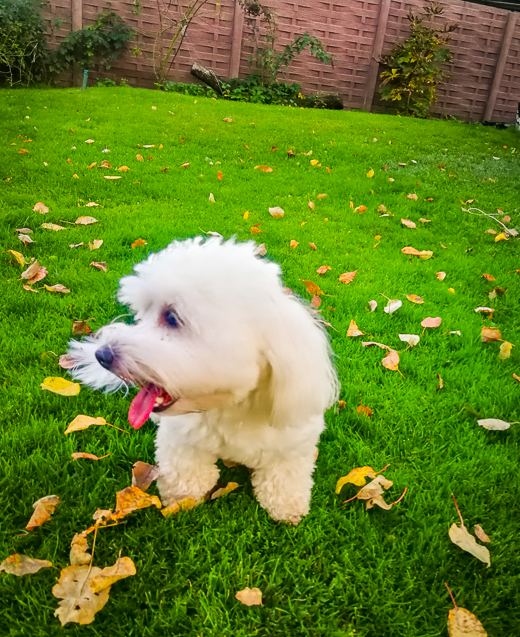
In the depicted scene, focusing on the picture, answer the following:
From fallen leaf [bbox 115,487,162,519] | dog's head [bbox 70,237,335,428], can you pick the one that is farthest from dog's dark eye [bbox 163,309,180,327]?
fallen leaf [bbox 115,487,162,519]

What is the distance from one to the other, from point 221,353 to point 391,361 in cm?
151

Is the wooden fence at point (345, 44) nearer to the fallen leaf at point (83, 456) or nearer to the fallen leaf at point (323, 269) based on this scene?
the fallen leaf at point (323, 269)

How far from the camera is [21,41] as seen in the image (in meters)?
8.59

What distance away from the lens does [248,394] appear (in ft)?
4.48

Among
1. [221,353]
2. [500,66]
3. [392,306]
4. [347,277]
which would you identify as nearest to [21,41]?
[347,277]

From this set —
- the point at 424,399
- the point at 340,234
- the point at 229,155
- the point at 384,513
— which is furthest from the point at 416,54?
the point at 384,513

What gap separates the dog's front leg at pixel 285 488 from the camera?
5.22 feet

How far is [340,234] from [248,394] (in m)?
2.85

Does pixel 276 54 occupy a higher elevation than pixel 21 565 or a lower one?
higher

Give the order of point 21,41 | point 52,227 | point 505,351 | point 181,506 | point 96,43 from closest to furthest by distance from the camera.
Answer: point 181,506
point 505,351
point 52,227
point 21,41
point 96,43

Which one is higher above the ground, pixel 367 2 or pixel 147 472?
pixel 367 2

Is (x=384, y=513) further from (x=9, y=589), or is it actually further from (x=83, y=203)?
(x=83, y=203)

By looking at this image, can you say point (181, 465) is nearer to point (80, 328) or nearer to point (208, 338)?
point (208, 338)

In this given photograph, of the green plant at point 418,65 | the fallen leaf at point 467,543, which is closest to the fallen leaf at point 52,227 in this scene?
the fallen leaf at point 467,543
